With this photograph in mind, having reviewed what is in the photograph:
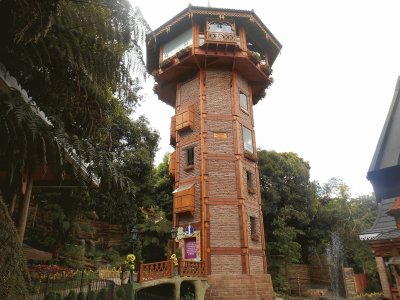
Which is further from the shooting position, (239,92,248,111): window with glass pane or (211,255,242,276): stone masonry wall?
(239,92,248,111): window with glass pane

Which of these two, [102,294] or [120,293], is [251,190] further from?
[102,294]

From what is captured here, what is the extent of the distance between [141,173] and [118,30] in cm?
2324

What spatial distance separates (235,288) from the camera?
16.9 metres

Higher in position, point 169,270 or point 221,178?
point 221,178

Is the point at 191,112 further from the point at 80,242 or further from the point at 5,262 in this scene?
the point at 5,262

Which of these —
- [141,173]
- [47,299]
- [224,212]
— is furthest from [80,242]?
[47,299]

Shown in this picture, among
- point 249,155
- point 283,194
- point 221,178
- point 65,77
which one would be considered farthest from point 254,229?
point 65,77

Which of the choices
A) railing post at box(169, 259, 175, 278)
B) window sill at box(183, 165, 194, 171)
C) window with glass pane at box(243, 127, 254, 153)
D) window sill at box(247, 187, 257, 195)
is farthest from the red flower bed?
window with glass pane at box(243, 127, 254, 153)

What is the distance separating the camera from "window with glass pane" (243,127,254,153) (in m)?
21.0

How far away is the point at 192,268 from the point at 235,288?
8.45ft

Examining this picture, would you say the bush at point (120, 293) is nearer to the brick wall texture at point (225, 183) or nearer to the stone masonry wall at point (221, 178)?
the brick wall texture at point (225, 183)

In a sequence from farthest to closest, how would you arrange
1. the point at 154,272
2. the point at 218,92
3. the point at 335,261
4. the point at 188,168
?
the point at 335,261 < the point at 218,92 < the point at 188,168 < the point at 154,272

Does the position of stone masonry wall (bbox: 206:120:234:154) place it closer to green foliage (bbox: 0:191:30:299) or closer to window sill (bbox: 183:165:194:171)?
window sill (bbox: 183:165:194:171)

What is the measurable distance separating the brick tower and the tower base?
49 mm
